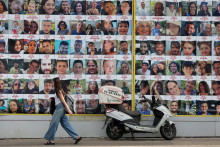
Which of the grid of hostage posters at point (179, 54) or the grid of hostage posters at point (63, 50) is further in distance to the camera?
the grid of hostage posters at point (179, 54)

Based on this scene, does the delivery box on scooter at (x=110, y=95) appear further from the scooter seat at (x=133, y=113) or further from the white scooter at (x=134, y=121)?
the scooter seat at (x=133, y=113)

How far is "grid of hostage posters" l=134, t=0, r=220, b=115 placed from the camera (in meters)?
13.8

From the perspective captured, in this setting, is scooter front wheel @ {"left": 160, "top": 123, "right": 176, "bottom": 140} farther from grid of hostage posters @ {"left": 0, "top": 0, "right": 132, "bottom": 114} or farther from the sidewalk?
grid of hostage posters @ {"left": 0, "top": 0, "right": 132, "bottom": 114}

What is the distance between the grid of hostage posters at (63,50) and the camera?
13.7 meters

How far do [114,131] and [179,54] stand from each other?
277 cm

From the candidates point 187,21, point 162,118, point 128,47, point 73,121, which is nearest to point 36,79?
point 73,121

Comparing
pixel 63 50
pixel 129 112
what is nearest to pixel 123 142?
pixel 129 112

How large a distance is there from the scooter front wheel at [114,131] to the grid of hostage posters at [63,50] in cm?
64

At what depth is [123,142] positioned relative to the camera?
12.9 metres

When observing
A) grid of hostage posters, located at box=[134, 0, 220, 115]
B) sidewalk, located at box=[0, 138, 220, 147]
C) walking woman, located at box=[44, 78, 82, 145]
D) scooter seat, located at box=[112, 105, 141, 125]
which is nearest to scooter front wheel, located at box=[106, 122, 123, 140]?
sidewalk, located at box=[0, 138, 220, 147]

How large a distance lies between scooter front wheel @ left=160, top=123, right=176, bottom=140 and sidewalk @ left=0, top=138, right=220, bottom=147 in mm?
135

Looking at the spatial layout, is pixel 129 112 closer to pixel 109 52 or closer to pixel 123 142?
pixel 123 142

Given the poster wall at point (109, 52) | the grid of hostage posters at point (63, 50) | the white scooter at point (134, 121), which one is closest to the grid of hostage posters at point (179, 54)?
A: the poster wall at point (109, 52)

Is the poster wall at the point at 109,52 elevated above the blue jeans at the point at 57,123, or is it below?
above
